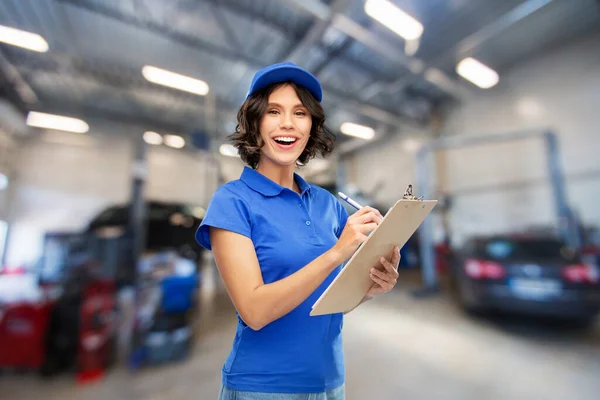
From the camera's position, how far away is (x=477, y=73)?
2088 mm

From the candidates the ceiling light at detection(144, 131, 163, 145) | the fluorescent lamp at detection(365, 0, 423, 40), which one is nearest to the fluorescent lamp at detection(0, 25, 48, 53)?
the ceiling light at detection(144, 131, 163, 145)

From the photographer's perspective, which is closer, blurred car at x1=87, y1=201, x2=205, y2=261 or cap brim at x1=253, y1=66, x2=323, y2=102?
cap brim at x1=253, y1=66, x2=323, y2=102

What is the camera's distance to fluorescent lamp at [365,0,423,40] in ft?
5.15

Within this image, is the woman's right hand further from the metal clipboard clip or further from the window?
the window

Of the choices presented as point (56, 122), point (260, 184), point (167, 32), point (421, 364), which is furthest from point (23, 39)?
point (421, 364)

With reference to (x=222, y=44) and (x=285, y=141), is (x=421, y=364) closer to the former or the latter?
(x=285, y=141)

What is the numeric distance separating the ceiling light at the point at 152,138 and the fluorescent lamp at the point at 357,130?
4.65ft

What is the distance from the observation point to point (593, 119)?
70.9 inches

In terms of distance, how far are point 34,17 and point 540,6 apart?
9.59 ft

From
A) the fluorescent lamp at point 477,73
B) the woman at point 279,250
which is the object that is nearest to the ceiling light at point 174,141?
the woman at point 279,250

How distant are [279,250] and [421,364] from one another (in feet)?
5.47

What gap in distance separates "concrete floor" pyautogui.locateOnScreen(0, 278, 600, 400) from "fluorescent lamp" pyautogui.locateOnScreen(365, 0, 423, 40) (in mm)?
1941

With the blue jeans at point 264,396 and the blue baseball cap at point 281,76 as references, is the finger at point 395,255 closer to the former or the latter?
the blue jeans at point 264,396

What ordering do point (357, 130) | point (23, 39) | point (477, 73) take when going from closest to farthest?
point (23, 39), point (477, 73), point (357, 130)
